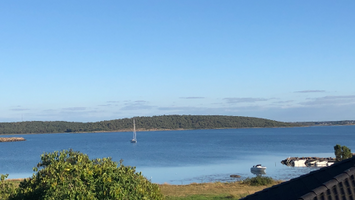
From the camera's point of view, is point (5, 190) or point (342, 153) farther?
point (342, 153)

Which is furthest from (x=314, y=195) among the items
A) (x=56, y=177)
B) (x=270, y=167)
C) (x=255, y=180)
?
(x=270, y=167)

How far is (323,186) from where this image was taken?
514 centimetres

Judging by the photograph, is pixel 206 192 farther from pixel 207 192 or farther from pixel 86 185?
pixel 86 185

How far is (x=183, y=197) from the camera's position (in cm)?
2536

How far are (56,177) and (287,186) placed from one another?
18.9 ft

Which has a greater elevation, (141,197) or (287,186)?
(287,186)

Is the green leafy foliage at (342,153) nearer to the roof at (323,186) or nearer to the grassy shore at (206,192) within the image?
the grassy shore at (206,192)

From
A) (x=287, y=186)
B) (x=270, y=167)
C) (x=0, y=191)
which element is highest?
(x=287, y=186)

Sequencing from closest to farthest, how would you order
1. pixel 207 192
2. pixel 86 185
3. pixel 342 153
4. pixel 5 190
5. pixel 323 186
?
pixel 323 186, pixel 86 185, pixel 5 190, pixel 207 192, pixel 342 153

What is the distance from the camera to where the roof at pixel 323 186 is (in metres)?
5.05

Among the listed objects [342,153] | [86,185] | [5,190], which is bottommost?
[342,153]

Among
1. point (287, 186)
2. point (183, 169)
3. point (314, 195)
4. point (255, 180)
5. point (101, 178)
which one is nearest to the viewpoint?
point (314, 195)

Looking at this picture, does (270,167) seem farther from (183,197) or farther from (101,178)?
(101,178)

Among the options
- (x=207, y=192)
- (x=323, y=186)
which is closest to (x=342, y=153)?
(x=207, y=192)
